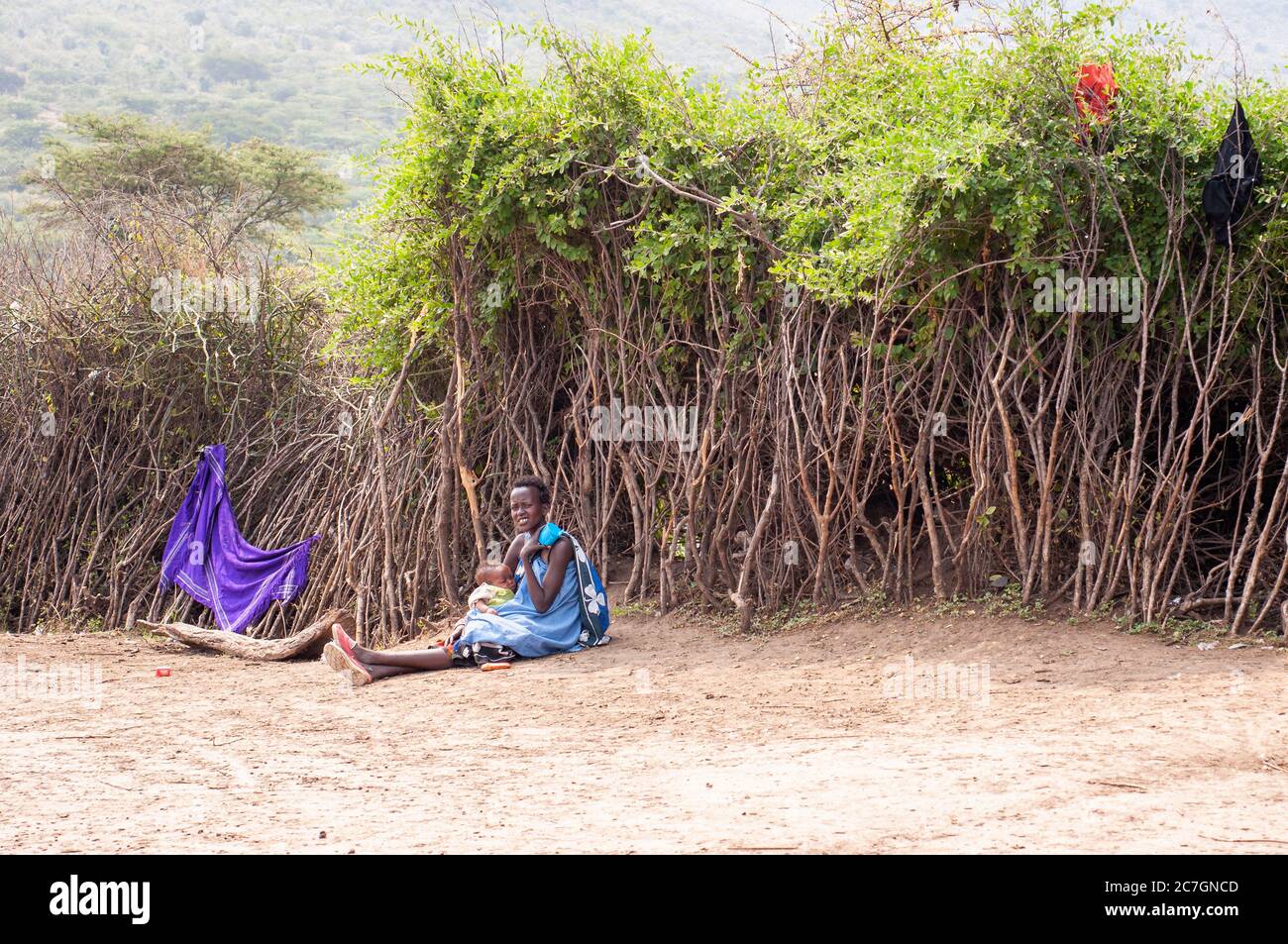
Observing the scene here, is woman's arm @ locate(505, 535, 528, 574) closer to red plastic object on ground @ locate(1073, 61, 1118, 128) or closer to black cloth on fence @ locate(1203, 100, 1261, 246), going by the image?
red plastic object on ground @ locate(1073, 61, 1118, 128)

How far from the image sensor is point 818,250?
6.66m

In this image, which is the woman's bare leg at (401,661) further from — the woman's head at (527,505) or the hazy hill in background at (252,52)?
the hazy hill in background at (252,52)

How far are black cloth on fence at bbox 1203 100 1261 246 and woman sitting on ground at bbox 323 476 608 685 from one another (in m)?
3.51

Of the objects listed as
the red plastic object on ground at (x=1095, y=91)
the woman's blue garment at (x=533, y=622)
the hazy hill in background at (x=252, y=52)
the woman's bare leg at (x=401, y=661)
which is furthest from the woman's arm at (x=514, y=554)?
the hazy hill in background at (x=252, y=52)

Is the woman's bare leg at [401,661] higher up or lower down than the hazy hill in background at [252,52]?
lower down

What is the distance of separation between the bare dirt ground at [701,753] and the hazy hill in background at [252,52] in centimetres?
3791

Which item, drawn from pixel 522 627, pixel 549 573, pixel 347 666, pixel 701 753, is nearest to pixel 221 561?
pixel 347 666

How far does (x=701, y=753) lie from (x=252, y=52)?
7000 cm

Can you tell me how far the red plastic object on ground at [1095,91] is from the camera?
5762 mm

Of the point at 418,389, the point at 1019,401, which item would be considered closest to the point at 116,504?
the point at 418,389

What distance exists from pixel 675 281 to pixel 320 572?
11.8 feet

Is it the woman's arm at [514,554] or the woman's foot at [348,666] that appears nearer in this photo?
the woman's foot at [348,666]

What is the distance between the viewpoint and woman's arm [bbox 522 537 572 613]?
6469mm

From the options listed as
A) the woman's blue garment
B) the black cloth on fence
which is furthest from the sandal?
the black cloth on fence
